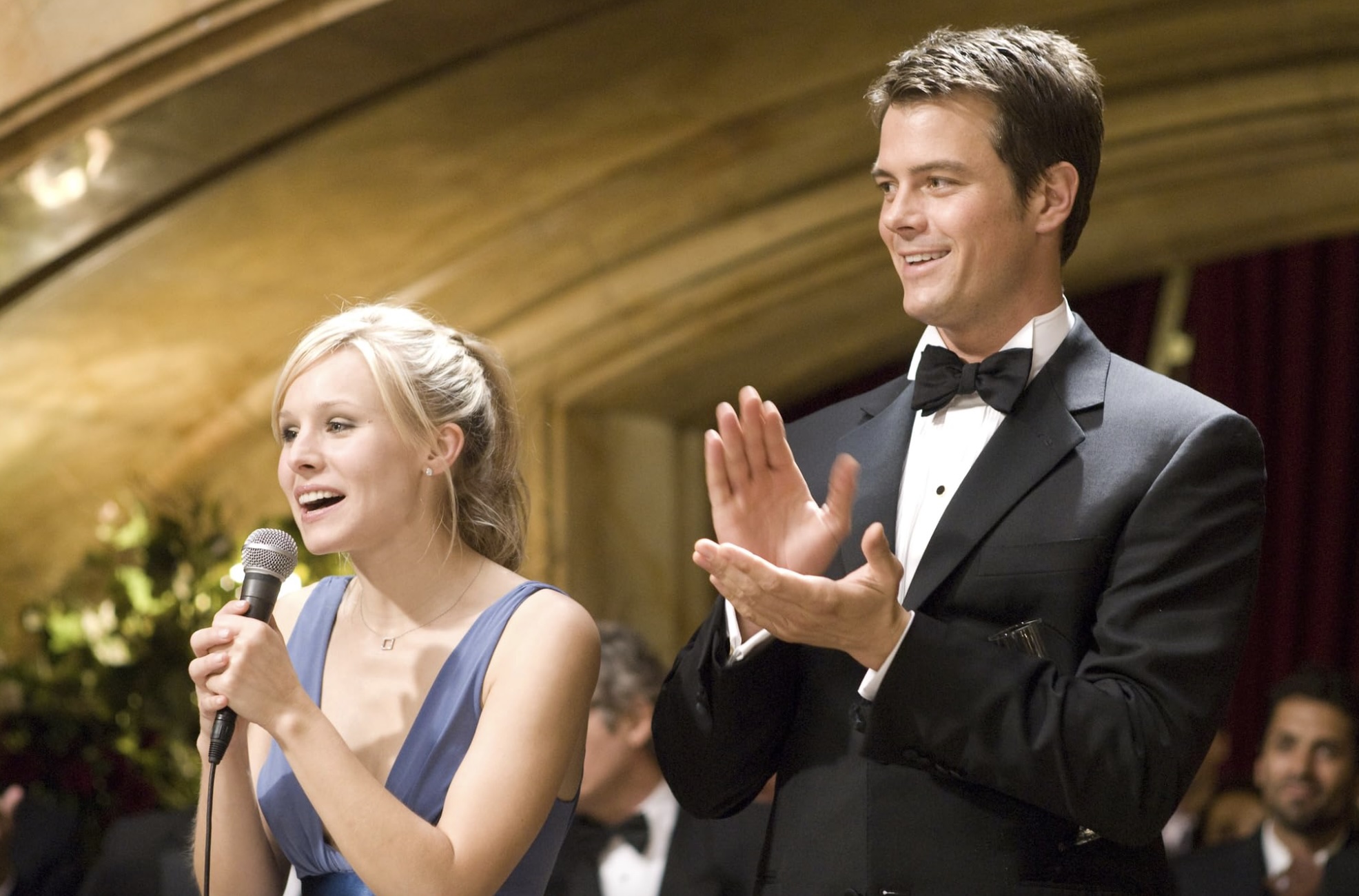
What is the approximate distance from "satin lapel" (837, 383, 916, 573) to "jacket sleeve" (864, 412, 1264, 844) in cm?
19

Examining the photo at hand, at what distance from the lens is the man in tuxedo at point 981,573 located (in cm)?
176

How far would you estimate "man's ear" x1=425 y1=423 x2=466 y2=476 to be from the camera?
2.28 metres

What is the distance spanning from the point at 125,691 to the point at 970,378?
165 inches

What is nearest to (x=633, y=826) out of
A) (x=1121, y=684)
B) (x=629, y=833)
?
(x=629, y=833)

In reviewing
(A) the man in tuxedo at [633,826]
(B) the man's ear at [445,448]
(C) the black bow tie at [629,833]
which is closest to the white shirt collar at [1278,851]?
(A) the man in tuxedo at [633,826]

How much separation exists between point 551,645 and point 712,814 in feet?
1.03

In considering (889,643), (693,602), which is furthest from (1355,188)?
(889,643)

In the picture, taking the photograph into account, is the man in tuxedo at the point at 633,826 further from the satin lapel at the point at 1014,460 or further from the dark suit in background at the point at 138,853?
Result: the satin lapel at the point at 1014,460

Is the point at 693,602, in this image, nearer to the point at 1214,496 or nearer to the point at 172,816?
the point at 172,816

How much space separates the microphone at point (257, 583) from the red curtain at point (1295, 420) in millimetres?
6591

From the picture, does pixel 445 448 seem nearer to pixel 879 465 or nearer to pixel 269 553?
pixel 269 553

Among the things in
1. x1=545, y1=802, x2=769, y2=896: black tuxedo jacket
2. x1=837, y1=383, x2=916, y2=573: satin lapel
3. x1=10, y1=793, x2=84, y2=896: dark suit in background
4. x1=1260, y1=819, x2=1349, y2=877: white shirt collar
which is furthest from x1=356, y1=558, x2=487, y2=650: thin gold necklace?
x1=1260, y1=819, x2=1349, y2=877: white shirt collar

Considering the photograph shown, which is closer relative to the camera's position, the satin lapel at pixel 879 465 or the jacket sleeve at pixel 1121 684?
the jacket sleeve at pixel 1121 684

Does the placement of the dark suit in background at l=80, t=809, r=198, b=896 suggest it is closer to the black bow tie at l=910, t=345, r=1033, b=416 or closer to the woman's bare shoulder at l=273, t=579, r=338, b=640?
the woman's bare shoulder at l=273, t=579, r=338, b=640
